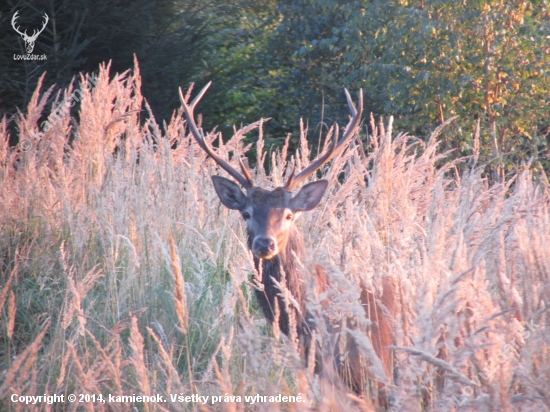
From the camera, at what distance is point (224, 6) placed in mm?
14016

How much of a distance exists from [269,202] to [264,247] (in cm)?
48

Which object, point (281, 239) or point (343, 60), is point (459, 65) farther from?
point (281, 239)

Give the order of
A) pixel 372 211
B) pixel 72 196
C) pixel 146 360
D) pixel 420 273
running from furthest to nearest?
1. pixel 72 196
2. pixel 372 211
3. pixel 146 360
4. pixel 420 273

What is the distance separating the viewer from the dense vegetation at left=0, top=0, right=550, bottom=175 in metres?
9.80

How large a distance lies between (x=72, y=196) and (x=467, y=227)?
3225 millimetres

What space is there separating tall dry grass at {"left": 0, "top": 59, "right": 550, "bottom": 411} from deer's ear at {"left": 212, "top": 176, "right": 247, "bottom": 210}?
253mm

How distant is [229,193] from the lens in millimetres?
4730

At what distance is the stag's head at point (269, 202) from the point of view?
13.6 ft

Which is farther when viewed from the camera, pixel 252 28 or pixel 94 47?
pixel 252 28

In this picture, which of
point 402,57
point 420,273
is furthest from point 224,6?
point 420,273

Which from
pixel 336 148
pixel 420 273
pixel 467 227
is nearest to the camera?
pixel 420 273

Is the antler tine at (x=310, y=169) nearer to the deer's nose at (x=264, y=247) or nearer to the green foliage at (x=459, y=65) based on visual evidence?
the deer's nose at (x=264, y=247)

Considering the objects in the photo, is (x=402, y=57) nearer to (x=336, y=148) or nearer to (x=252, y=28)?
(x=252, y=28)

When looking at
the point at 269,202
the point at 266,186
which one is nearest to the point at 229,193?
the point at 269,202
